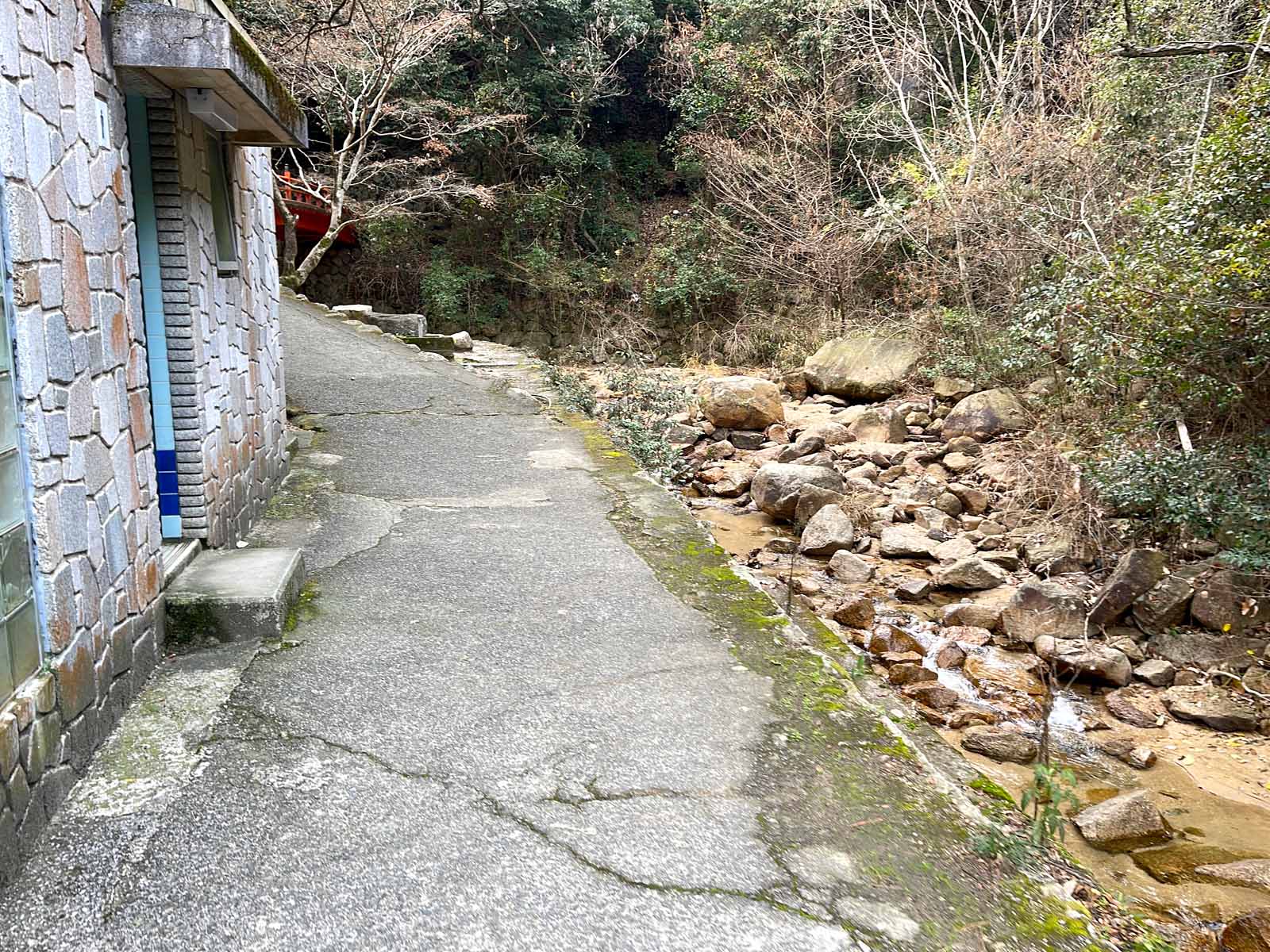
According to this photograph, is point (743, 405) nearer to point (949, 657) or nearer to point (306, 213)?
point (949, 657)

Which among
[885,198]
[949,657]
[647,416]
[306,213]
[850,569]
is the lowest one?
[949,657]

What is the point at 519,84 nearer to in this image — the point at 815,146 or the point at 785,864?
the point at 815,146

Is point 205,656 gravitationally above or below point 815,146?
below

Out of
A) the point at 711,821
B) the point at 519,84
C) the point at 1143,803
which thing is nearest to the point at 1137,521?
the point at 1143,803

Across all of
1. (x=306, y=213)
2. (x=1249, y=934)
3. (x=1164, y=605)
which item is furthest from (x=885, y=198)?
(x=1249, y=934)

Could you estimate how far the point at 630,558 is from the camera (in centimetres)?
559

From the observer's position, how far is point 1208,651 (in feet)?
20.1

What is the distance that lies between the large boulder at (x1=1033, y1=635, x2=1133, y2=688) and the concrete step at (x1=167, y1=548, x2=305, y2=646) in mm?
4315

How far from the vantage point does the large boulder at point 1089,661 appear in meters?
5.93

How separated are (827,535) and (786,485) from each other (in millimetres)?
1051

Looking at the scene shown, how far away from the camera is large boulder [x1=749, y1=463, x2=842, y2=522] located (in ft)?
29.3

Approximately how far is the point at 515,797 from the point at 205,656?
169 centimetres

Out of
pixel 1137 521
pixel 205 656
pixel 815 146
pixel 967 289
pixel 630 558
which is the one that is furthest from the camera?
pixel 815 146

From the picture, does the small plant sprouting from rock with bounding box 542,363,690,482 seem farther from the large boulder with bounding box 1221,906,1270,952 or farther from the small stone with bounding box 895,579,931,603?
the large boulder with bounding box 1221,906,1270,952
